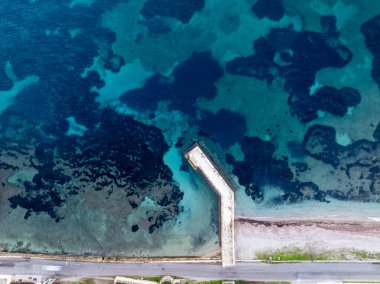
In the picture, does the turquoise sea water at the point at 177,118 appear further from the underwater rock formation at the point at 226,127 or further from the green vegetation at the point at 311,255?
the green vegetation at the point at 311,255

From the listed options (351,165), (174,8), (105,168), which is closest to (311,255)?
(351,165)

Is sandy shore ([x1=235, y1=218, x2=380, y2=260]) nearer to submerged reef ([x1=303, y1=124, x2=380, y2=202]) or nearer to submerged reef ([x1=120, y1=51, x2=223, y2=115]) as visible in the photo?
submerged reef ([x1=303, y1=124, x2=380, y2=202])

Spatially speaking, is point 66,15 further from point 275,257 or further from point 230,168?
point 275,257

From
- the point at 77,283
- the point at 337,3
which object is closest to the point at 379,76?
the point at 337,3

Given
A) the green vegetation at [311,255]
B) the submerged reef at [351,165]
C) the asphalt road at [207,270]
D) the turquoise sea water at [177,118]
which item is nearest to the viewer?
the asphalt road at [207,270]

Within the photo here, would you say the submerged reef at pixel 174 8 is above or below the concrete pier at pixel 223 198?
above

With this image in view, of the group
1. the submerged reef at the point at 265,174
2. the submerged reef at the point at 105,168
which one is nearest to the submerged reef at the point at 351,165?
the submerged reef at the point at 265,174
